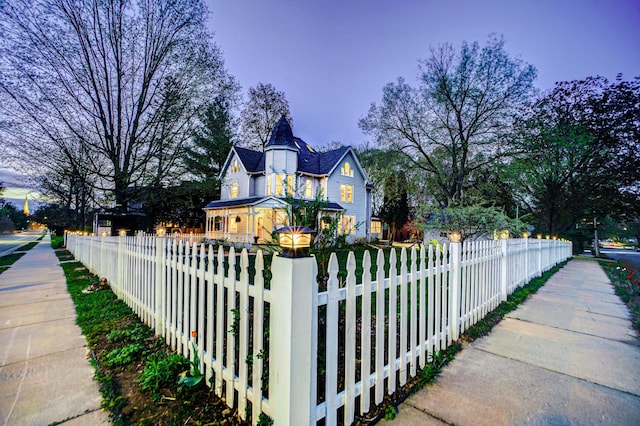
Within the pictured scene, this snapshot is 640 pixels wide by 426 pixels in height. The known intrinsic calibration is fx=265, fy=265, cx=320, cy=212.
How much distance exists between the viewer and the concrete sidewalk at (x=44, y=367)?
6.40 feet

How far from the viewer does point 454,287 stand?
327cm

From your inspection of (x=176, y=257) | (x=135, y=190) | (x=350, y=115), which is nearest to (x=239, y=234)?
(x=135, y=190)

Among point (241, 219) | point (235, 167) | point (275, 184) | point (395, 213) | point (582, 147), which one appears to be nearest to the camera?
point (582, 147)

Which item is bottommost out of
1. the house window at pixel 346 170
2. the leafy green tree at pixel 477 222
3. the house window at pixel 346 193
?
the leafy green tree at pixel 477 222

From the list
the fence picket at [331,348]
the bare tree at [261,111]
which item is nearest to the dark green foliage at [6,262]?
the fence picket at [331,348]

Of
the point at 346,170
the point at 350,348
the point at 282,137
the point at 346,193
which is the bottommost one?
the point at 350,348

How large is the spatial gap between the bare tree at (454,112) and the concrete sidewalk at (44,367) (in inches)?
598

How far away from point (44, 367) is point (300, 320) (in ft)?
9.66

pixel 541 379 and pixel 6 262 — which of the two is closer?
pixel 541 379

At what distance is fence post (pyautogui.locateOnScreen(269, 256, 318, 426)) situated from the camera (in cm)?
149

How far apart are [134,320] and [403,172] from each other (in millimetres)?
18908

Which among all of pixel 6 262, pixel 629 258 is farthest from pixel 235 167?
pixel 629 258

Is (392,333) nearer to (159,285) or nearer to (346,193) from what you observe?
(159,285)

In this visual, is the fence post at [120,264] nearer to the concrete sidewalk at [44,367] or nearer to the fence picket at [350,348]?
the concrete sidewalk at [44,367]
